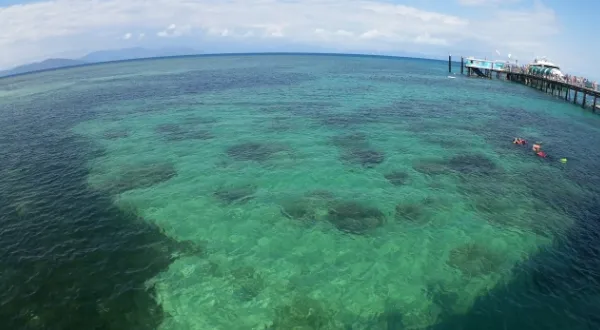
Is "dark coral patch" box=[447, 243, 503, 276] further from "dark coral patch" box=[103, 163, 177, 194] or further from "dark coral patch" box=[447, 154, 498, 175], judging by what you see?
"dark coral patch" box=[103, 163, 177, 194]

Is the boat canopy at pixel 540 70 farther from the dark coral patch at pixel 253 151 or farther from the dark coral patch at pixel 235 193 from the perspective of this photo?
the dark coral patch at pixel 235 193

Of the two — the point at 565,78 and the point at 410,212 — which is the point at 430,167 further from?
the point at 565,78

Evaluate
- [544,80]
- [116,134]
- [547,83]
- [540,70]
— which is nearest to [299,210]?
[116,134]

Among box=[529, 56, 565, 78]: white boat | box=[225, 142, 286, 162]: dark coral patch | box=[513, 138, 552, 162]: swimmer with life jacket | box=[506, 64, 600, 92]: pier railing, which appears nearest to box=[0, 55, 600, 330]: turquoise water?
box=[225, 142, 286, 162]: dark coral patch

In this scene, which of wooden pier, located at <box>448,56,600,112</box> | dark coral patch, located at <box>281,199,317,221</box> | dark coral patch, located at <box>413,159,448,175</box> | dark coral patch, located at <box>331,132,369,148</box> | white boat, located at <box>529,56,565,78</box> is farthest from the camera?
white boat, located at <box>529,56,565,78</box>

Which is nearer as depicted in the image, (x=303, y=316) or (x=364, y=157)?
(x=303, y=316)

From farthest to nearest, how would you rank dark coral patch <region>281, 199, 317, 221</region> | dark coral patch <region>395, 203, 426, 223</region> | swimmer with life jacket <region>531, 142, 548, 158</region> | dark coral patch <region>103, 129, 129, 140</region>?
dark coral patch <region>103, 129, 129, 140</region> → swimmer with life jacket <region>531, 142, 548, 158</region> → dark coral patch <region>281, 199, 317, 221</region> → dark coral patch <region>395, 203, 426, 223</region>
